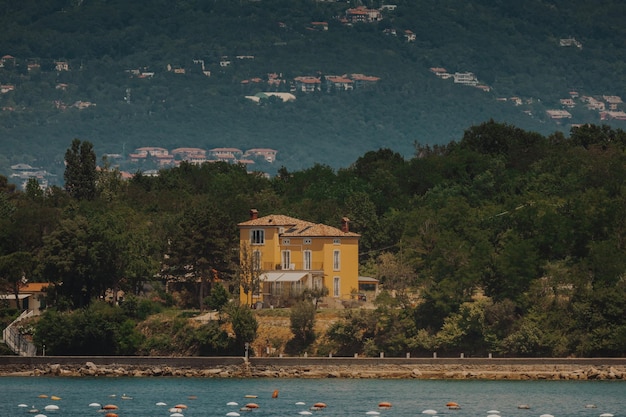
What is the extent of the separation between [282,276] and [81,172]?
105 feet

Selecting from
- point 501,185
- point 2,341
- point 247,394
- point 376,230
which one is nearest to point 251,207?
point 376,230

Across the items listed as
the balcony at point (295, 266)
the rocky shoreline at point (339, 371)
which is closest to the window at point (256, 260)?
the balcony at point (295, 266)

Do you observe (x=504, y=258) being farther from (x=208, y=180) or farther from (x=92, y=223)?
(x=208, y=180)

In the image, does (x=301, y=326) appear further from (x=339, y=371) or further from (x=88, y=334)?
(x=88, y=334)

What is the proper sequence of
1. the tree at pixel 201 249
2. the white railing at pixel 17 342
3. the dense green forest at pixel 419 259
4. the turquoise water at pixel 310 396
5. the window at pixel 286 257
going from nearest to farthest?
1. the turquoise water at pixel 310 396
2. the dense green forest at pixel 419 259
3. the white railing at pixel 17 342
4. the tree at pixel 201 249
5. the window at pixel 286 257

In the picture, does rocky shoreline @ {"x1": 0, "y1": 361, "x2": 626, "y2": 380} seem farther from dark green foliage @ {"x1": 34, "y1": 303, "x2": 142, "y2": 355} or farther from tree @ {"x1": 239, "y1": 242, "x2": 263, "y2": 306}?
tree @ {"x1": 239, "y1": 242, "x2": 263, "y2": 306}

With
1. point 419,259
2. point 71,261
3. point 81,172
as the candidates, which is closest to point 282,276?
point 419,259

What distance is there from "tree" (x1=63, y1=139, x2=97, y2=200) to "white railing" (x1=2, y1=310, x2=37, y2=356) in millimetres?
31756

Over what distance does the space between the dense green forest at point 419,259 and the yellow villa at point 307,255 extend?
168cm

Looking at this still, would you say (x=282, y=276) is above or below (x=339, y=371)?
above

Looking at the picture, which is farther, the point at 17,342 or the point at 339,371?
the point at 17,342

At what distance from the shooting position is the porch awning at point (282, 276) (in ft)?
302

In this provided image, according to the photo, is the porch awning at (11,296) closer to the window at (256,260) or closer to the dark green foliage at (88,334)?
the dark green foliage at (88,334)

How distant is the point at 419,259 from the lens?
9162cm
